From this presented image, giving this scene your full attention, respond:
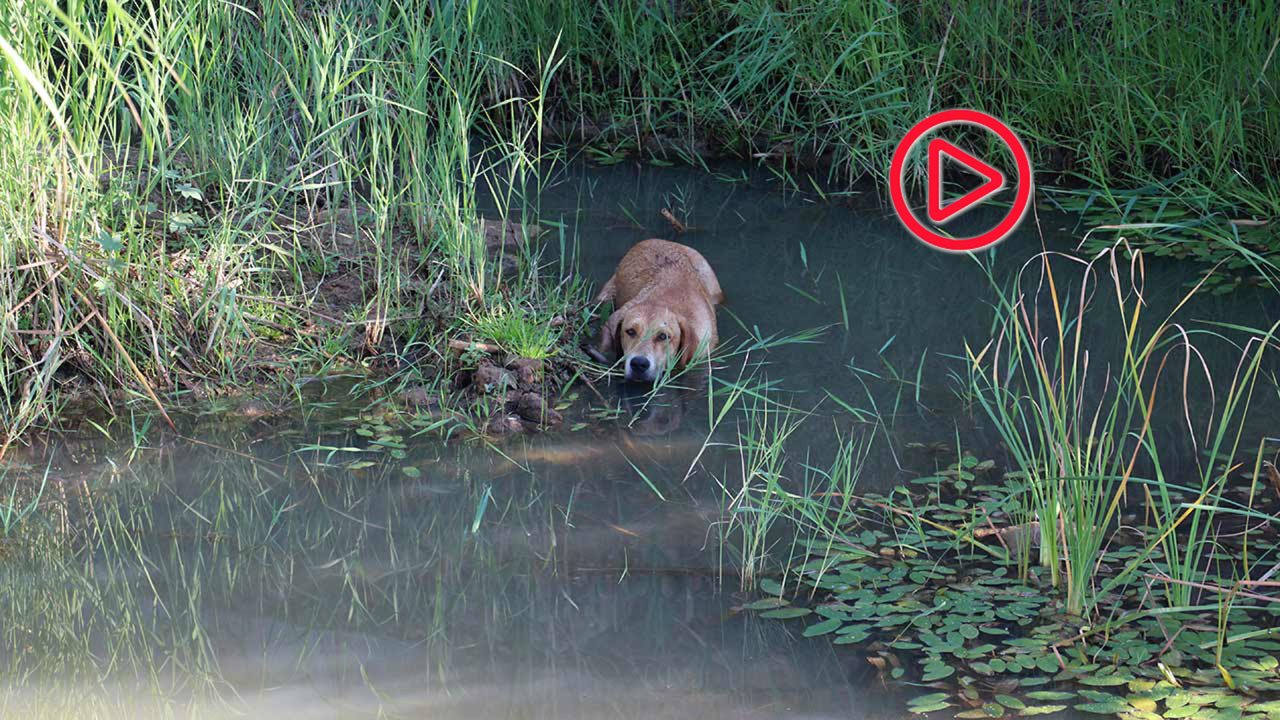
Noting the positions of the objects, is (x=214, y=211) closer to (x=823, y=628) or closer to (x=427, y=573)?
(x=427, y=573)

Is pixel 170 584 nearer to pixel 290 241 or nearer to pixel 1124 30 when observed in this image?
pixel 290 241

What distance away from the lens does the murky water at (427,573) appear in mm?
3250

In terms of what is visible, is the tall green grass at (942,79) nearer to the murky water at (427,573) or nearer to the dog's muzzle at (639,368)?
the murky water at (427,573)

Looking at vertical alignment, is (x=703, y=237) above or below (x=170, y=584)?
above

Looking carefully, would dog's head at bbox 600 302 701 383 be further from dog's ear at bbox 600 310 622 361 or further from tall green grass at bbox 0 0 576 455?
tall green grass at bbox 0 0 576 455

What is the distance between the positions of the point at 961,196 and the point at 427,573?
450cm

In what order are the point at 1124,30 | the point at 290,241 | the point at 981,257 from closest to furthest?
the point at 290,241 < the point at 981,257 < the point at 1124,30

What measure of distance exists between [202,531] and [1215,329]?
4.21m

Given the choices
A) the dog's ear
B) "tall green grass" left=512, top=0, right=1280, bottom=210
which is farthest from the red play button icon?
the dog's ear

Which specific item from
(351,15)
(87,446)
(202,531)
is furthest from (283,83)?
(202,531)

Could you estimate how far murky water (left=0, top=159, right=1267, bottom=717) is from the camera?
3.25m

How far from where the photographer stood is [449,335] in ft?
17.5

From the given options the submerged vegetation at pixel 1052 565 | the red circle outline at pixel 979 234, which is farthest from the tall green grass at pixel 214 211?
the red circle outline at pixel 979 234

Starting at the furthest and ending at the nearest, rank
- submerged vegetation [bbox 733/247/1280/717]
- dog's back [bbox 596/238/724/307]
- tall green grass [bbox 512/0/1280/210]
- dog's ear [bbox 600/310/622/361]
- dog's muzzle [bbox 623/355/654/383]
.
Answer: tall green grass [bbox 512/0/1280/210]
dog's back [bbox 596/238/724/307]
dog's ear [bbox 600/310/622/361]
dog's muzzle [bbox 623/355/654/383]
submerged vegetation [bbox 733/247/1280/717]
